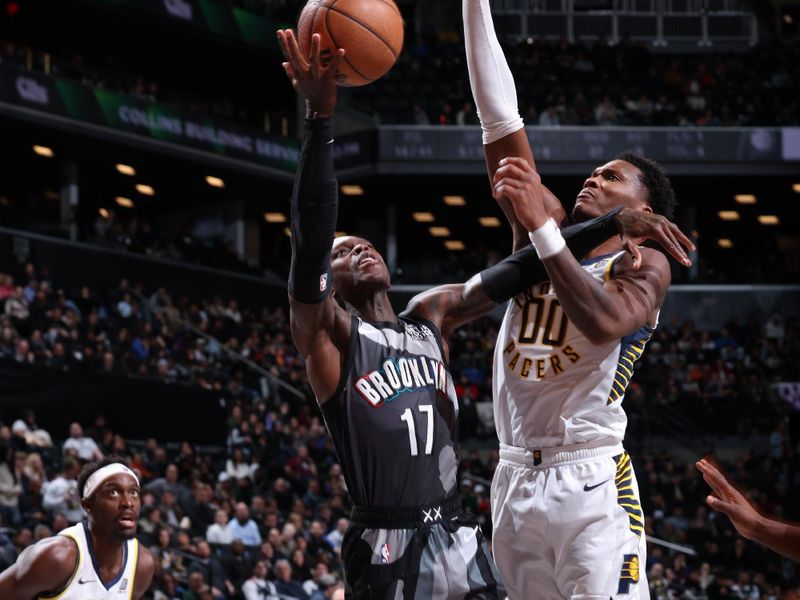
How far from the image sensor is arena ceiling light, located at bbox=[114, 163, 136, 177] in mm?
29516

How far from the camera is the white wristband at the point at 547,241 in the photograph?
402 cm

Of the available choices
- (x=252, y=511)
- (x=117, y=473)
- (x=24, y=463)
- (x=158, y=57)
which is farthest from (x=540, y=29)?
(x=117, y=473)

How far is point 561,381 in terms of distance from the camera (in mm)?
4410

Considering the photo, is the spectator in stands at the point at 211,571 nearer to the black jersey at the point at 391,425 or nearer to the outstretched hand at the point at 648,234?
the black jersey at the point at 391,425

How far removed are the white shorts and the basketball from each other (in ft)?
5.14

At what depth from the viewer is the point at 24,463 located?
13.5 meters

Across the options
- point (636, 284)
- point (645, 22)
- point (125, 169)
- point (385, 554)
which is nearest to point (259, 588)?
point (385, 554)

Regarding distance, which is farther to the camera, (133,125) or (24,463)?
(133,125)

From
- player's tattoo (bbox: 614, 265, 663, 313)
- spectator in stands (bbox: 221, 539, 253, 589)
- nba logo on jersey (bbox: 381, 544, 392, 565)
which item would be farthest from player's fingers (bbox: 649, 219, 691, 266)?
spectator in stands (bbox: 221, 539, 253, 589)

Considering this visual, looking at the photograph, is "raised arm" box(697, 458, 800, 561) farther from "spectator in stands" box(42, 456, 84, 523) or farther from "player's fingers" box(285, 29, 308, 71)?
"spectator in stands" box(42, 456, 84, 523)

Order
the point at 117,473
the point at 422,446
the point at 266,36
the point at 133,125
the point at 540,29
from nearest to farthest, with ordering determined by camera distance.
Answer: the point at 422,446 → the point at 117,473 → the point at 133,125 → the point at 266,36 → the point at 540,29

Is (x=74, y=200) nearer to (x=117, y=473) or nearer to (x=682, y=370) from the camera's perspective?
(x=682, y=370)

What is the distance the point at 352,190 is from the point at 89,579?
84.9 feet

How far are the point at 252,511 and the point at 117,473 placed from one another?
9.44 m
